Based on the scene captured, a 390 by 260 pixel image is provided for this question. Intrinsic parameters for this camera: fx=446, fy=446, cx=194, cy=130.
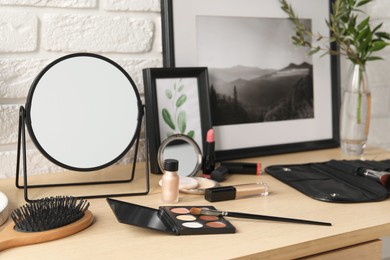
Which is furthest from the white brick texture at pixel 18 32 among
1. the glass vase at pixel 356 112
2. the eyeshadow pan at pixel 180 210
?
the glass vase at pixel 356 112

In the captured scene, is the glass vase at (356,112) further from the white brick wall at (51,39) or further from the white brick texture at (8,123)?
the white brick texture at (8,123)

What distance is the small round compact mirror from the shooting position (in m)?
0.96

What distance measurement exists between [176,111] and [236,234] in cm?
45

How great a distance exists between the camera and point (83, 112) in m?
0.90

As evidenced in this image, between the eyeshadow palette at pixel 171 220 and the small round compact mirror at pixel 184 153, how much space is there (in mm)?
224

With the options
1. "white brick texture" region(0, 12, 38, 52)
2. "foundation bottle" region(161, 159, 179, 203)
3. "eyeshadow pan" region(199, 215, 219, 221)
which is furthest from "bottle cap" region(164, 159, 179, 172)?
"white brick texture" region(0, 12, 38, 52)

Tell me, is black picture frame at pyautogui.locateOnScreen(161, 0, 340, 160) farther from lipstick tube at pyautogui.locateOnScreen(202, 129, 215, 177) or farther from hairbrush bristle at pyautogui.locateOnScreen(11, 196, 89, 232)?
hairbrush bristle at pyautogui.locateOnScreen(11, 196, 89, 232)

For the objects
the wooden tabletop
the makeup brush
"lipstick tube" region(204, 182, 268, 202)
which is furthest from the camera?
"lipstick tube" region(204, 182, 268, 202)

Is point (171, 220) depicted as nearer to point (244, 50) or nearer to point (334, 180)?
point (334, 180)

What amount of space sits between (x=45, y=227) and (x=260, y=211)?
35 cm

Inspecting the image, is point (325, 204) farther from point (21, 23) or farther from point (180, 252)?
point (21, 23)

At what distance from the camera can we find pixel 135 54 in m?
1.08

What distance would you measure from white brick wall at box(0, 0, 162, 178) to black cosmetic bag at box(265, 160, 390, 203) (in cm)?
42

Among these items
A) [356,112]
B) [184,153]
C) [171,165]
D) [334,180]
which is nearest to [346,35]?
[356,112]
